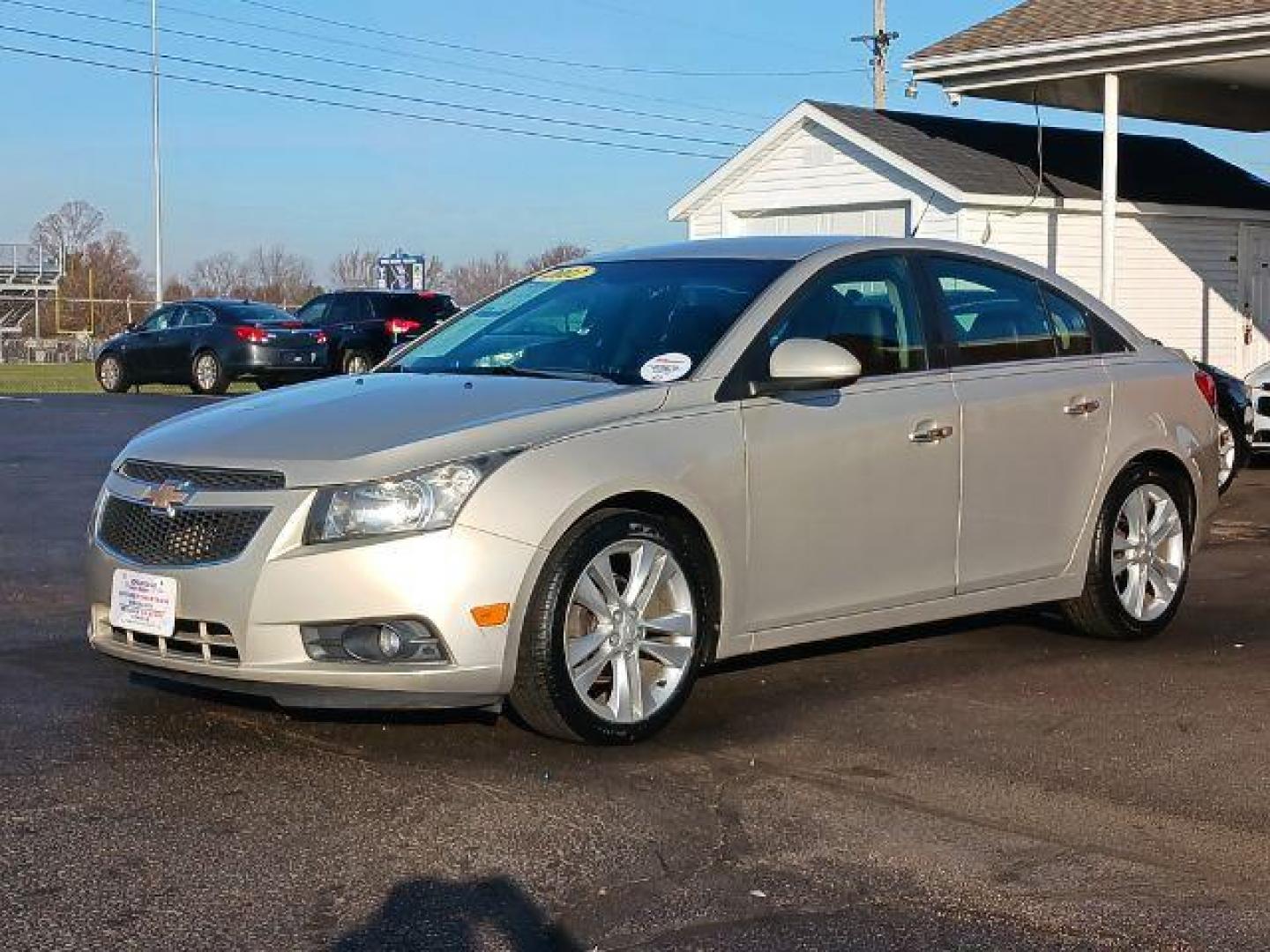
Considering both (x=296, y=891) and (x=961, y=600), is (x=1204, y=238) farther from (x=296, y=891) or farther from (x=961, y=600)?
(x=296, y=891)

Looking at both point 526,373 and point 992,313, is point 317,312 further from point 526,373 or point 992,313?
point 526,373

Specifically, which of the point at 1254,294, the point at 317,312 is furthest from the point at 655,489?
the point at 317,312

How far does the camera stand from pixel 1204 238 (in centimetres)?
2348

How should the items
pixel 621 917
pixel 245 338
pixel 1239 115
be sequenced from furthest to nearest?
pixel 245 338
pixel 1239 115
pixel 621 917

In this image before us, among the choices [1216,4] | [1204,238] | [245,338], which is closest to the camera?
[1216,4]

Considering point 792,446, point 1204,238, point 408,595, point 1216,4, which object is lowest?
point 408,595

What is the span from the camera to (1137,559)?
24.6 ft

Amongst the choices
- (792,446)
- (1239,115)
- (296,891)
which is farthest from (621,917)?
(1239,115)

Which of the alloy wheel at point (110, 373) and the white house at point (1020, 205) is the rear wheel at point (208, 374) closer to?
the alloy wheel at point (110, 373)

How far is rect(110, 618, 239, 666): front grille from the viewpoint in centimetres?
534

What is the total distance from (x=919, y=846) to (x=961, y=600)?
2235 mm

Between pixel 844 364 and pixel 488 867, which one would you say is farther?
pixel 844 364

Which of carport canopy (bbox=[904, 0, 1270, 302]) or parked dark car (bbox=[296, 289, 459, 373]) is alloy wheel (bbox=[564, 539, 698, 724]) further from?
parked dark car (bbox=[296, 289, 459, 373])

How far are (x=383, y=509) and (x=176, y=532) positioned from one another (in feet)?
2.35
